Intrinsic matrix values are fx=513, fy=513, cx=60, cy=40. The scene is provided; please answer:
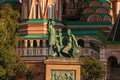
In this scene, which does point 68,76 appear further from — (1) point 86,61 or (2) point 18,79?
(2) point 18,79

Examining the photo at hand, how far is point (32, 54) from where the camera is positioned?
52094mm

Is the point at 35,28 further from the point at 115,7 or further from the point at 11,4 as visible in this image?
the point at 115,7

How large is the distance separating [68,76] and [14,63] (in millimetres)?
12780

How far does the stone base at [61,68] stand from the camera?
109ft

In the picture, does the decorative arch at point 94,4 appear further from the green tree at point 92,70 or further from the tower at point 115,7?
the green tree at point 92,70

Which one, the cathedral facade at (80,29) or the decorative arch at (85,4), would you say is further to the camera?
the decorative arch at (85,4)

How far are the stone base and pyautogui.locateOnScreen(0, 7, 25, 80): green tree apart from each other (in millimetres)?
10975

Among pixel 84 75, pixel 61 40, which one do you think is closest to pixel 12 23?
pixel 84 75

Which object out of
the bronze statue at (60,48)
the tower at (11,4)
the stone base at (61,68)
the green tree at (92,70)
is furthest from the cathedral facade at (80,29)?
the stone base at (61,68)

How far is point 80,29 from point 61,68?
83.0ft

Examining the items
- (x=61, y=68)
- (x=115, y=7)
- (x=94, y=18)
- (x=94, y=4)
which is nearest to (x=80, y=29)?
(x=94, y=18)

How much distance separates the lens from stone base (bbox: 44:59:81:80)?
109ft

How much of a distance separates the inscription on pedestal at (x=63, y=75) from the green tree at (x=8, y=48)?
36.2 ft

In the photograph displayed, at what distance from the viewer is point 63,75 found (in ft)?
109
